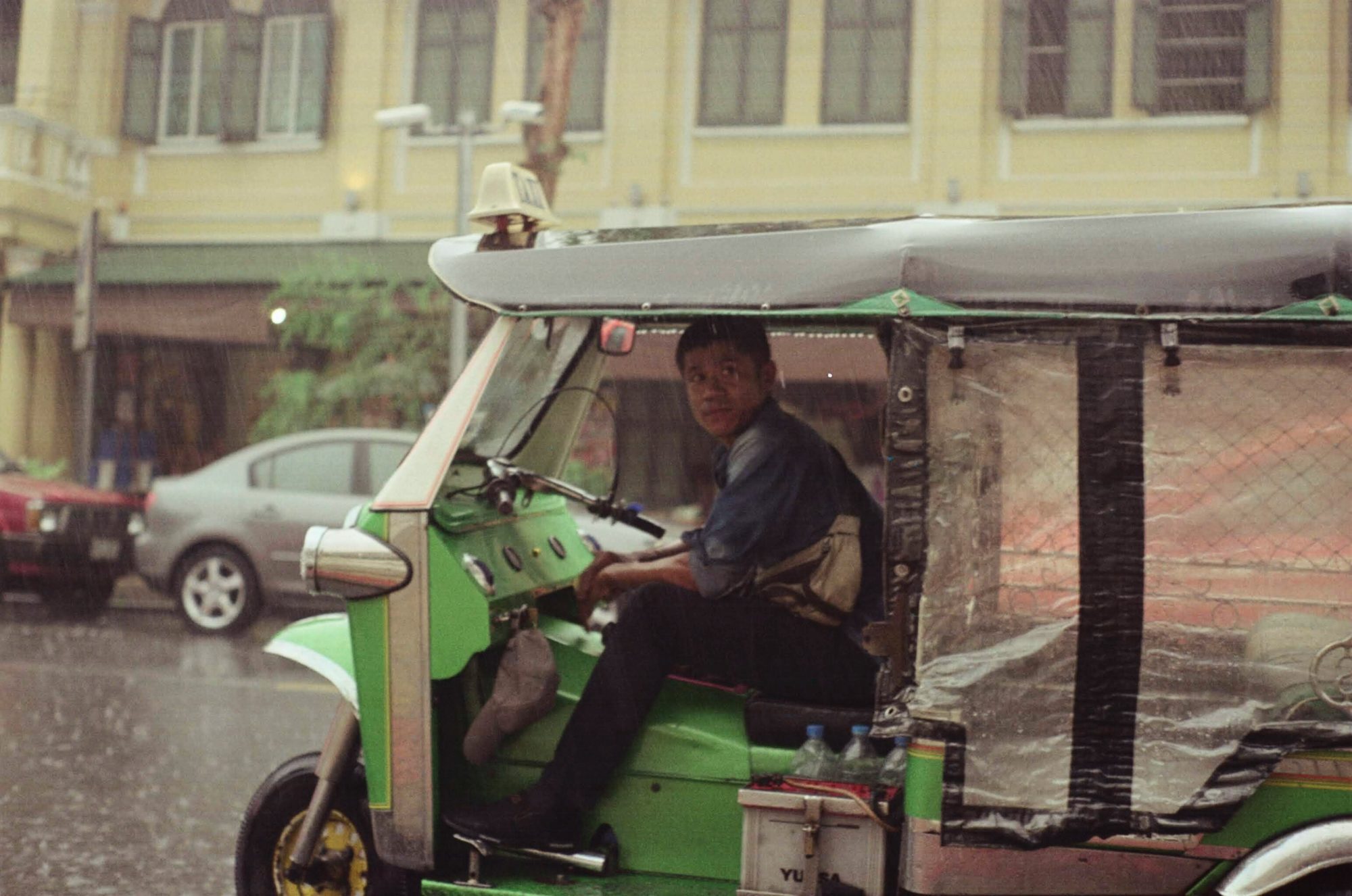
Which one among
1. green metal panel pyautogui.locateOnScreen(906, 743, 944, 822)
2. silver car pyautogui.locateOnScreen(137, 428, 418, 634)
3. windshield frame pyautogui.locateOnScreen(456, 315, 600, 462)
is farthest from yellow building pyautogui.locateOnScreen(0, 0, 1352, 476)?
green metal panel pyautogui.locateOnScreen(906, 743, 944, 822)

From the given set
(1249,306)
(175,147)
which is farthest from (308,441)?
(175,147)

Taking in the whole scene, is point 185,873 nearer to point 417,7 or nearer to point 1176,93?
point 1176,93

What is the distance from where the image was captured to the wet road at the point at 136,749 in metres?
5.30

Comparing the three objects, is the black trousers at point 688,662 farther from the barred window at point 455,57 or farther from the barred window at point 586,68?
the barred window at point 455,57

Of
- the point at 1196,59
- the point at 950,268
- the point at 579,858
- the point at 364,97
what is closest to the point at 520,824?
the point at 579,858

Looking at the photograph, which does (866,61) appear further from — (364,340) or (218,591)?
(218,591)

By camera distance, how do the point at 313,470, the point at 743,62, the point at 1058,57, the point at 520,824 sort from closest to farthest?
the point at 520,824, the point at 313,470, the point at 1058,57, the point at 743,62

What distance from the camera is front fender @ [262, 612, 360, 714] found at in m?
3.99

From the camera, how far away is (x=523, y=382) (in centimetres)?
462

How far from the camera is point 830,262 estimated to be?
11.3 feet

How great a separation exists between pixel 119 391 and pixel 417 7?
6686 millimetres

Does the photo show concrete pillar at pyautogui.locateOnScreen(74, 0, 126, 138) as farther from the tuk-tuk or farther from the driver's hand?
the tuk-tuk

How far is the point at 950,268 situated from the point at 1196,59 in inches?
610

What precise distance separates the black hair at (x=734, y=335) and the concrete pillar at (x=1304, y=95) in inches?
568
